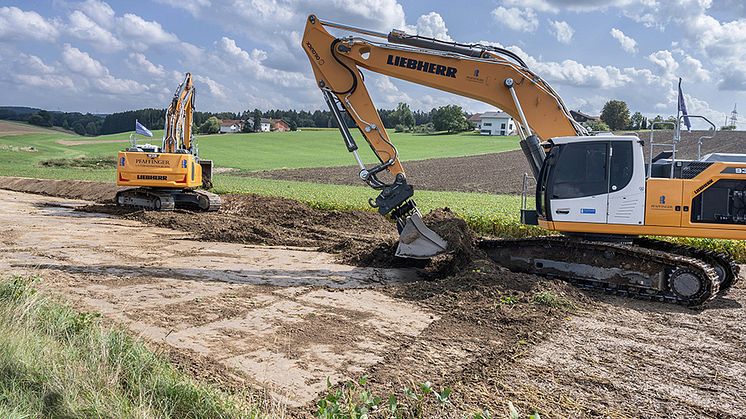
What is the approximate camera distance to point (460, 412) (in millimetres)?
5438

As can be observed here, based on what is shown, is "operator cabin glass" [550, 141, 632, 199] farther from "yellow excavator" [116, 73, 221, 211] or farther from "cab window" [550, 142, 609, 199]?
"yellow excavator" [116, 73, 221, 211]

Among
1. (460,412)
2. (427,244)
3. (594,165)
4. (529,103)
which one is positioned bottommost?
(460,412)

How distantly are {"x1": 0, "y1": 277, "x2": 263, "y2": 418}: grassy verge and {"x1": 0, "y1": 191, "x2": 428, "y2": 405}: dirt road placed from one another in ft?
3.83

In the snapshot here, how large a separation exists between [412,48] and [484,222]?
607cm

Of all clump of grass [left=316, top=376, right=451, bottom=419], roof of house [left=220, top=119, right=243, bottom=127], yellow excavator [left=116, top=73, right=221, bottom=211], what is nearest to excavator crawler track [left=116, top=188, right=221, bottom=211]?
yellow excavator [left=116, top=73, right=221, bottom=211]

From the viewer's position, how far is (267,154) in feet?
208

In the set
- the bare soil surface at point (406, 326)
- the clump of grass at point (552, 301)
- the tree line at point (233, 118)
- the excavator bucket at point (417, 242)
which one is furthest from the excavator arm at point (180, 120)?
the tree line at point (233, 118)

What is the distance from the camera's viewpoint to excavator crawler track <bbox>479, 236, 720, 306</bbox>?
956 cm

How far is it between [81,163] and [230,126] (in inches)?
2350

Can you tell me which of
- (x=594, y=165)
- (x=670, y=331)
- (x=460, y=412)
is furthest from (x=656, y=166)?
(x=460, y=412)

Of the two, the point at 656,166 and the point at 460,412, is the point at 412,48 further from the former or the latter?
the point at 460,412

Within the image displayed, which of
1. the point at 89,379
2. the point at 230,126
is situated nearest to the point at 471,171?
the point at 89,379

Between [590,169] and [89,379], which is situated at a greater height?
[590,169]

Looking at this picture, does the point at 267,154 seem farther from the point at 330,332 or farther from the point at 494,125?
the point at 330,332
